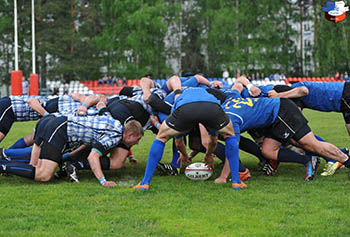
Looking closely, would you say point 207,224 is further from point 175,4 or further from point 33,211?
point 175,4

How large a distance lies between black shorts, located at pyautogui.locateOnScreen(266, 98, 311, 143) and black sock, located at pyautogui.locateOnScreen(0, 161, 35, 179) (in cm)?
349

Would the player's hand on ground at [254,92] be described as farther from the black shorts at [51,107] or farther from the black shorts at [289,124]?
the black shorts at [51,107]

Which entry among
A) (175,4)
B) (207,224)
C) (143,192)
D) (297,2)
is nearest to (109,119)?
(143,192)

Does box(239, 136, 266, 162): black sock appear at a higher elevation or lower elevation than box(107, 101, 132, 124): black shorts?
lower

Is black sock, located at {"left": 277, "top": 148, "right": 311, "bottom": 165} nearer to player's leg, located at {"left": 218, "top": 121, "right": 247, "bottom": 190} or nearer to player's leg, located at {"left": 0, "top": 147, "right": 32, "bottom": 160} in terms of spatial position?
player's leg, located at {"left": 218, "top": 121, "right": 247, "bottom": 190}

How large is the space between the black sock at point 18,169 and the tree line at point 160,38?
34.7 m

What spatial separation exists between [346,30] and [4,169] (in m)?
41.0

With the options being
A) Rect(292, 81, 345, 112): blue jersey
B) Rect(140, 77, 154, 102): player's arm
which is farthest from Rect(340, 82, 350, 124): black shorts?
Rect(140, 77, 154, 102): player's arm

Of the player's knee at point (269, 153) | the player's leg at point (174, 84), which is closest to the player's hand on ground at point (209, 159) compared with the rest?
the player's knee at point (269, 153)

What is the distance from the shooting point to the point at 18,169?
6.36 m

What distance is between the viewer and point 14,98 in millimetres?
7852

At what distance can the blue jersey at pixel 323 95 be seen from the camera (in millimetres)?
7648

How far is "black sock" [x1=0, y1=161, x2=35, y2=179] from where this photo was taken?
20.8 feet

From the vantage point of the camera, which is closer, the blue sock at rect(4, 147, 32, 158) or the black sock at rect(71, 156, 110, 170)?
the black sock at rect(71, 156, 110, 170)
